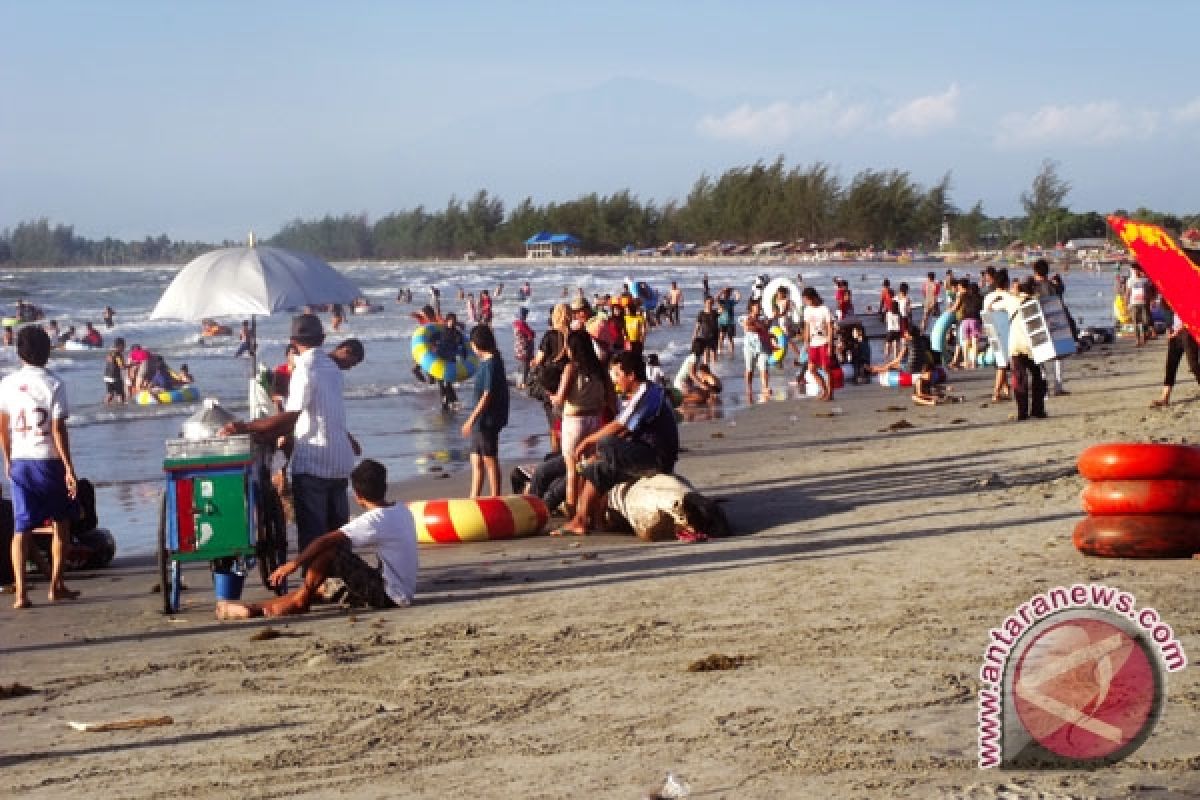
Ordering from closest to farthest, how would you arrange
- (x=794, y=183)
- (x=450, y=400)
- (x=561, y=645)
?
1. (x=561, y=645)
2. (x=450, y=400)
3. (x=794, y=183)

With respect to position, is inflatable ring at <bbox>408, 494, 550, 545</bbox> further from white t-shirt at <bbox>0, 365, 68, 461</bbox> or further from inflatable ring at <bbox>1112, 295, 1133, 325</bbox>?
inflatable ring at <bbox>1112, 295, 1133, 325</bbox>

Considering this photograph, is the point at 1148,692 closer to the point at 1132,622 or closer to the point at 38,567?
the point at 1132,622

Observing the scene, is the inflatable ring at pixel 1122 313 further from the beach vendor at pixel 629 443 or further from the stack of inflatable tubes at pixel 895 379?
the beach vendor at pixel 629 443

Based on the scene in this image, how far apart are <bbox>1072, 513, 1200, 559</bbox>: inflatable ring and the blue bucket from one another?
423cm

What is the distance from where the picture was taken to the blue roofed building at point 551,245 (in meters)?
140

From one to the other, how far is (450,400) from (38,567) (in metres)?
13.5

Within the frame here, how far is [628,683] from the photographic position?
605 centimetres

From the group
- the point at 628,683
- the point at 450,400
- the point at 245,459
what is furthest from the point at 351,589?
the point at 450,400

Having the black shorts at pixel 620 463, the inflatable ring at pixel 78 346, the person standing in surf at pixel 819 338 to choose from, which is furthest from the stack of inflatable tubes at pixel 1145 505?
the inflatable ring at pixel 78 346

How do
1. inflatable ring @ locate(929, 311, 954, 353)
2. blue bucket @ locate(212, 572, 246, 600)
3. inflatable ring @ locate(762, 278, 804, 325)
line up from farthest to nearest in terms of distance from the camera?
inflatable ring @ locate(762, 278, 804, 325)
inflatable ring @ locate(929, 311, 954, 353)
blue bucket @ locate(212, 572, 246, 600)

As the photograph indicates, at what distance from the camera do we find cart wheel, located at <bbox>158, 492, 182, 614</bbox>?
811cm

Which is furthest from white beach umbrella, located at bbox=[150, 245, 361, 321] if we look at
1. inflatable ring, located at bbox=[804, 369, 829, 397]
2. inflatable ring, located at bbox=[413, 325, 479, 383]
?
inflatable ring, located at bbox=[413, 325, 479, 383]

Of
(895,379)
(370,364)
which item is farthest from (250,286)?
(370,364)

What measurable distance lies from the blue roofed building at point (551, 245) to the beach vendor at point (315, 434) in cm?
13063
